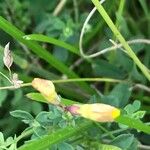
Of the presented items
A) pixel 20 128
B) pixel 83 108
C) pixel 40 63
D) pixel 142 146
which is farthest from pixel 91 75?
pixel 83 108

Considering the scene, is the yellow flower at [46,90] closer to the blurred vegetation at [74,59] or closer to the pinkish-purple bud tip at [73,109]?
the pinkish-purple bud tip at [73,109]

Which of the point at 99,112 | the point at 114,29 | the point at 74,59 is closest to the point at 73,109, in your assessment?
the point at 99,112

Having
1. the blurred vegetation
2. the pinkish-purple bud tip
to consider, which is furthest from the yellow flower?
the blurred vegetation

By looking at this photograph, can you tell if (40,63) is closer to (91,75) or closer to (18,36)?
(91,75)

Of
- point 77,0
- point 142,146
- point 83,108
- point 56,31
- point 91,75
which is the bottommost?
point 142,146

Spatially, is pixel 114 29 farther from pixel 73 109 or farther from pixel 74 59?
pixel 74 59
